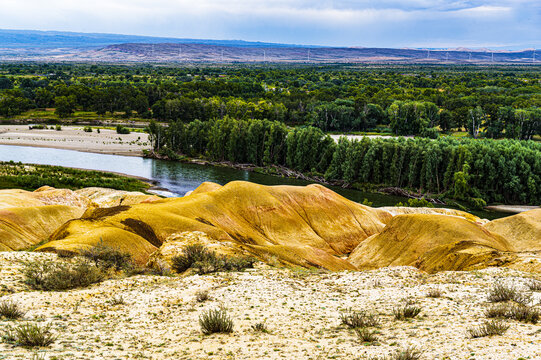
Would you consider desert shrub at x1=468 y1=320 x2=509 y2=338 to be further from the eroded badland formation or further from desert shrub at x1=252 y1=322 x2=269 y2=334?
desert shrub at x1=252 y1=322 x2=269 y2=334

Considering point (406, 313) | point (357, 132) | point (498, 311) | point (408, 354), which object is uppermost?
point (408, 354)

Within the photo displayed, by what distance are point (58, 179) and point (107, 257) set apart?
65.1m

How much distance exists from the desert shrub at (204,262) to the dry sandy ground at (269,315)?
1208 millimetres

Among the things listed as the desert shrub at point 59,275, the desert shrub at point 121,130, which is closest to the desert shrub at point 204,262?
the desert shrub at point 59,275

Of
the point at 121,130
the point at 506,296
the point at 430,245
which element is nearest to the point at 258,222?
the point at 430,245

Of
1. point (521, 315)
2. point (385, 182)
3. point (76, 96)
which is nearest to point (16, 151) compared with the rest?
point (76, 96)

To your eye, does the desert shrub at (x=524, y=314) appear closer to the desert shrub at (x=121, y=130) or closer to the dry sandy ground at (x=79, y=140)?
the dry sandy ground at (x=79, y=140)

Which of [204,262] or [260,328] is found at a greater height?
[260,328]

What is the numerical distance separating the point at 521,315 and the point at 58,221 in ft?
133

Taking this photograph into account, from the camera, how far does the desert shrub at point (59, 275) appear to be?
71.1 feet

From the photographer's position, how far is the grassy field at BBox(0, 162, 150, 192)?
78.6 m

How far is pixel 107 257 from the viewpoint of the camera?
2614 centimetres

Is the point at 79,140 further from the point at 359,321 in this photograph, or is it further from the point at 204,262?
the point at 359,321

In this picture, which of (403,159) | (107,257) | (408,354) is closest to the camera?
(408,354)
